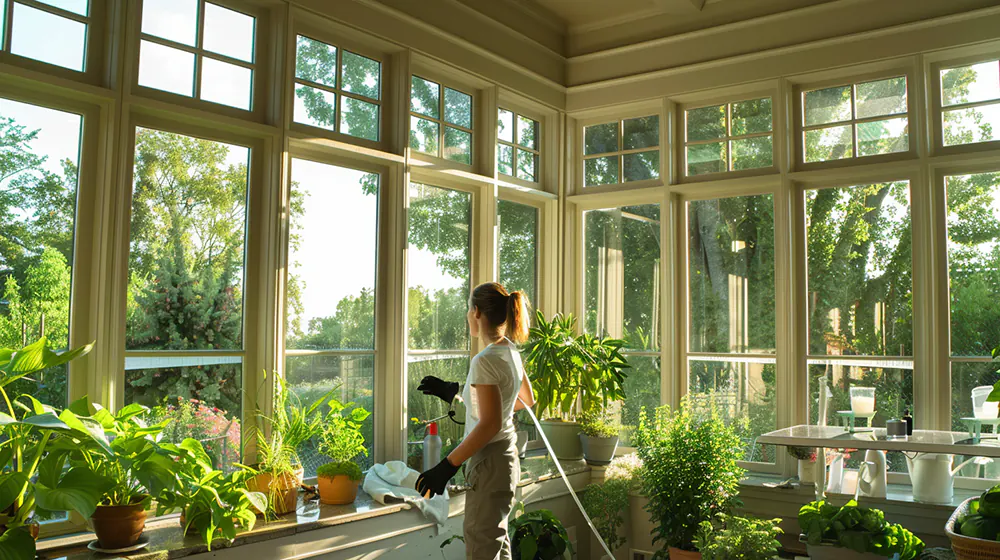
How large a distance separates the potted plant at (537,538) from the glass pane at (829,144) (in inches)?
101

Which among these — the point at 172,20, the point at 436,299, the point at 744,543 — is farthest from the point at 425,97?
the point at 744,543

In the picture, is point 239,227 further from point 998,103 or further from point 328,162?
point 998,103

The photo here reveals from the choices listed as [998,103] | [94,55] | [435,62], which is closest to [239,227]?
[94,55]

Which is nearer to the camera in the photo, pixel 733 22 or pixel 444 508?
pixel 444 508

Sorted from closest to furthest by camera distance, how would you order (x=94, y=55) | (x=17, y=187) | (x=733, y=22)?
(x=17, y=187)
(x=94, y=55)
(x=733, y=22)

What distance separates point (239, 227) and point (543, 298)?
2.31 m

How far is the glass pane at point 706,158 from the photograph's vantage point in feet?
15.8

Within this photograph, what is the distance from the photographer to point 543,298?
207 inches

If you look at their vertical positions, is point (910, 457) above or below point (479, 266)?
below

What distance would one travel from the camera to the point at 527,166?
524cm

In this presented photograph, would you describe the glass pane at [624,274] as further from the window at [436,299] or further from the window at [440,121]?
the window at [440,121]

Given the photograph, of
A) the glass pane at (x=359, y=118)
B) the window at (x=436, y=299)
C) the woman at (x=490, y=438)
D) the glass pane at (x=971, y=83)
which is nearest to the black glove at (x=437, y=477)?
the woman at (x=490, y=438)

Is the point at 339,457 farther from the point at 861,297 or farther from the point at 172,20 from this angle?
the point at 861,297

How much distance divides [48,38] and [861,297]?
410cm
